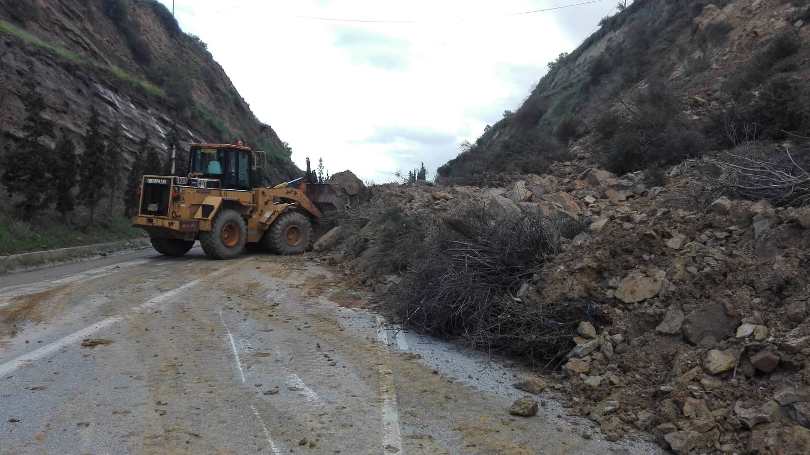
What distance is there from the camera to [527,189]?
12.7 meters

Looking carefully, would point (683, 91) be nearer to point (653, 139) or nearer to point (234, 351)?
point (653, 139)

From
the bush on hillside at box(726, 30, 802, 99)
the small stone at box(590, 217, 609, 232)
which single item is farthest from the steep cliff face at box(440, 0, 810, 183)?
the small stone at box(590, 217, 609, 232)

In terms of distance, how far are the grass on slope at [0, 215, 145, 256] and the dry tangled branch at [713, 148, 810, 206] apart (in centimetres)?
1367

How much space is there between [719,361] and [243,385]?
12.3 feet

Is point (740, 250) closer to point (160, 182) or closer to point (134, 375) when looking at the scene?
point (134, 375)

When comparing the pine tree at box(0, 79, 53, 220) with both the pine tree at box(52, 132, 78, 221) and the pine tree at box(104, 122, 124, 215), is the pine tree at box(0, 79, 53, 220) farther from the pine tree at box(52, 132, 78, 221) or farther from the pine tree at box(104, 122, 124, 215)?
the pine tree at box(104, 122, 124, 215)

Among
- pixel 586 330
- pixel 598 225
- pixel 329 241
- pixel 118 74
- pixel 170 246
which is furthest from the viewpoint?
pixel 118 74

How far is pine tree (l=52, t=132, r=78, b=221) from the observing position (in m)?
17.3

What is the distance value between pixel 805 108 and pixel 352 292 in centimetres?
924

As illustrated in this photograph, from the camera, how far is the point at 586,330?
572 cm

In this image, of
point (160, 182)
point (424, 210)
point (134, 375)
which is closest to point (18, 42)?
point (160, 182)

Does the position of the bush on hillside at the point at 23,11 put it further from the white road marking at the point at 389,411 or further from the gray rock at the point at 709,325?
the gray rock at the point at 709,325

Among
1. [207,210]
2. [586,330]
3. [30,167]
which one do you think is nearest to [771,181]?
[586,330]

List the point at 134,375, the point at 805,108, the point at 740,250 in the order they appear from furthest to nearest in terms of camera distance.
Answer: the point at 805,108
the point at 740,250
the point at 134,375
